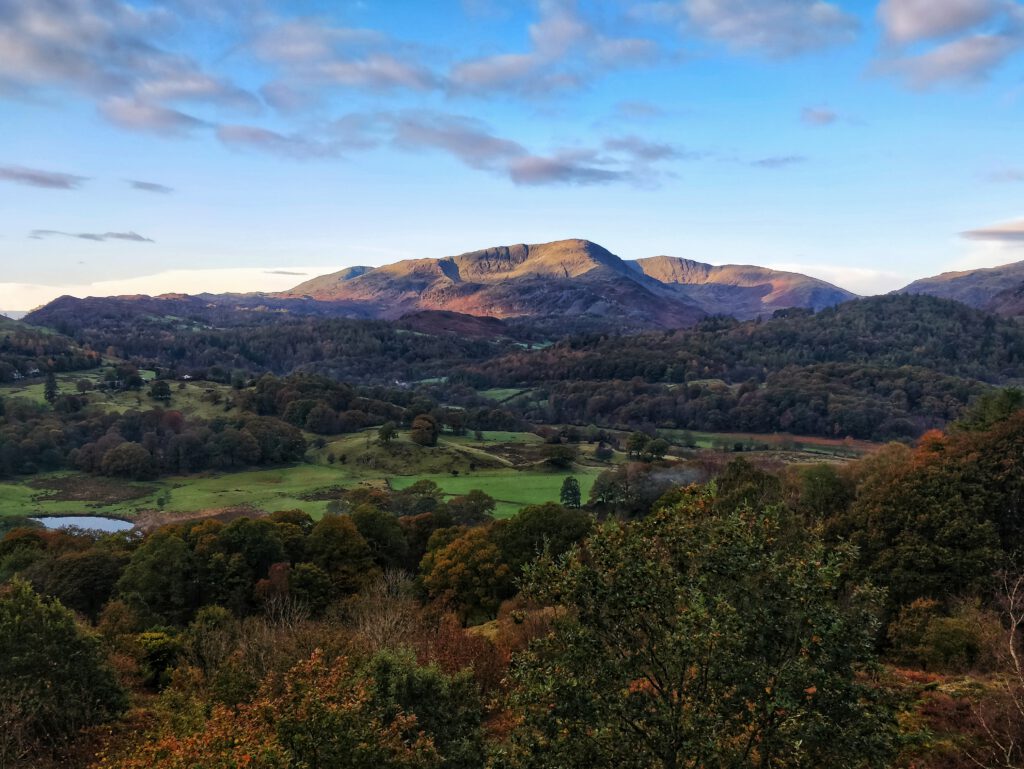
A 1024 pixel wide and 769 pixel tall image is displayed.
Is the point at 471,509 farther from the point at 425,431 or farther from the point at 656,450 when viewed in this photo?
the point at 425,431

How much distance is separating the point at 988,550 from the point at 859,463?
15980mm

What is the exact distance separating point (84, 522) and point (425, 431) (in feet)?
183

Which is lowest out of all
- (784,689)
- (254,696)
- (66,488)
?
(66,488)

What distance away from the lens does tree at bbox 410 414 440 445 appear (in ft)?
398

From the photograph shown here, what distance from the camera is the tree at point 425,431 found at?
121188mm

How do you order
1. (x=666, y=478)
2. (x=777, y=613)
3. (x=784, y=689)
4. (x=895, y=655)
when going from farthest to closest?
(x=666, y=478) → (x=895, y=655) → (x=777, y=613) → (x=784, y=689)

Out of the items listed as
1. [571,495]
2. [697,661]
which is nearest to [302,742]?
[697,661]

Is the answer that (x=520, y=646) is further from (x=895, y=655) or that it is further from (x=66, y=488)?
(x=66, y=488)

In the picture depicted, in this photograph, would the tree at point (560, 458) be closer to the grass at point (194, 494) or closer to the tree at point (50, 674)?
the grass at point (194, 494)

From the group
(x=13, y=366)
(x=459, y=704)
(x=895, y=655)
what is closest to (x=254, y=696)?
(x=459, y=704)

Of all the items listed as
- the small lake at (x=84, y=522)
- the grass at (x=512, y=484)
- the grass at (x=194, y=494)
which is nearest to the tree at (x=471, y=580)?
the grass at (x=512, y=484)

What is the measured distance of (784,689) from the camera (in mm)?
10727

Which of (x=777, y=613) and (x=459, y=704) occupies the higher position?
(x=777, y=613)

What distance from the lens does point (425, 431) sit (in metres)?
123
